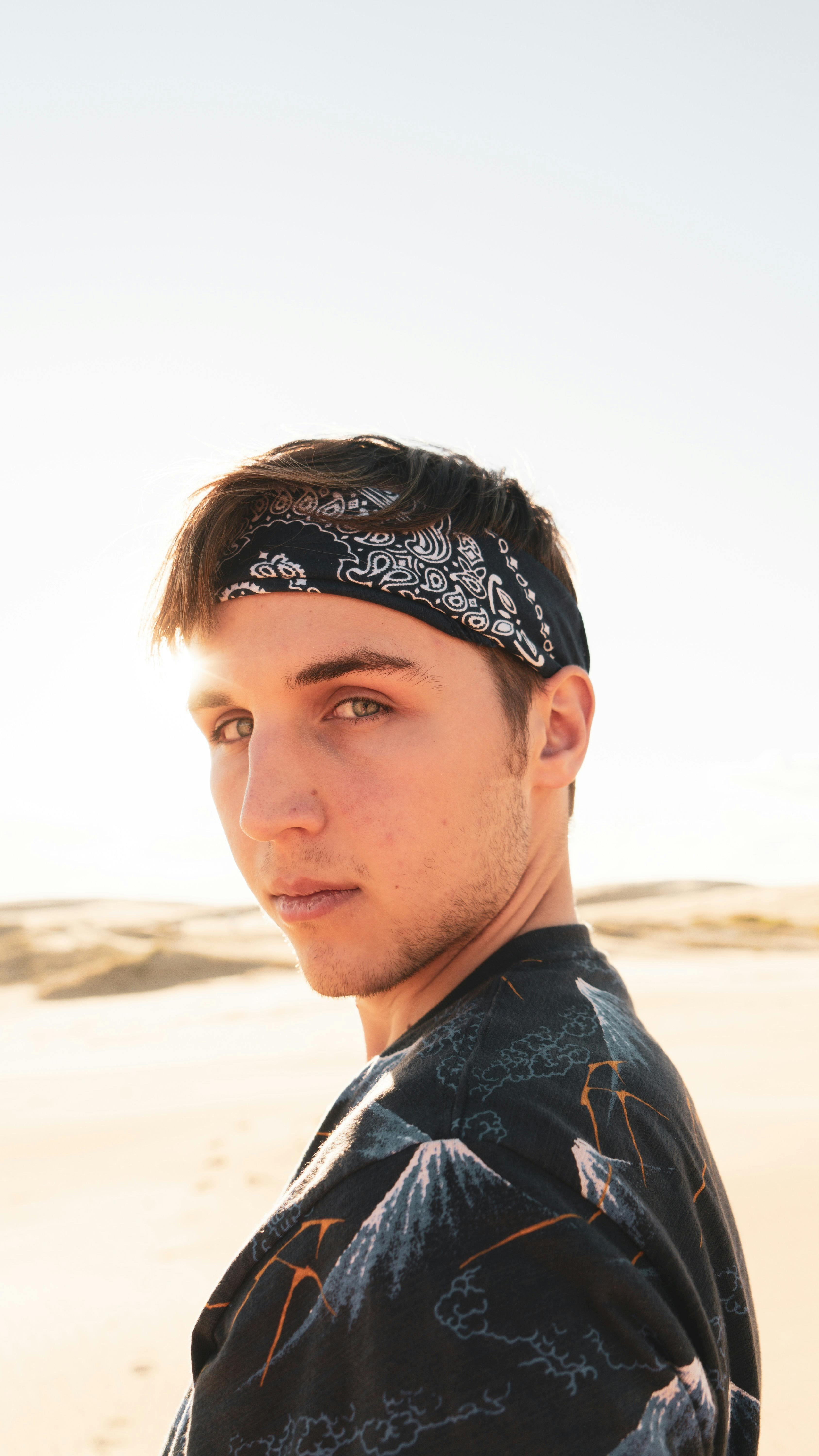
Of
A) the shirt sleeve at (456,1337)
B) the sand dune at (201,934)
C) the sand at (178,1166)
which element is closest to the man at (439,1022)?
the shirt sleeve at (456,1337)

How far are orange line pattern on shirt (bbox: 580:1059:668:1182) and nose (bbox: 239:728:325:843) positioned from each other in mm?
639

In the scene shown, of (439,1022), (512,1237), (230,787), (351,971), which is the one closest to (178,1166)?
(230,787)

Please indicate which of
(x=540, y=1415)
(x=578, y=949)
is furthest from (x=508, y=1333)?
(x=578, y=949)

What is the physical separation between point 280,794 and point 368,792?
0.50ft

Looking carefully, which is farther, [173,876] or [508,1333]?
[173,876]

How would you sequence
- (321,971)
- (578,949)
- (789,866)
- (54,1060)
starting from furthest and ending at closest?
(789,866)
(54,1060)
(321,971)
(578,949)

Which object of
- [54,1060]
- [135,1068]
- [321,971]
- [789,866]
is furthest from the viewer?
[789,866]

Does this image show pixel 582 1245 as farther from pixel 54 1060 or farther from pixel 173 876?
pixel 173 876

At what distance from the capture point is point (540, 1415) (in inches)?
35.1

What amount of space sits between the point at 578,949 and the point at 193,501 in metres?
1.19

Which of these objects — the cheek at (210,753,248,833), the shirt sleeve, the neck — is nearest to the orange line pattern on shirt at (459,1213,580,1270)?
the shirt sleeve

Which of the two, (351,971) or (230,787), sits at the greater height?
(230,787)

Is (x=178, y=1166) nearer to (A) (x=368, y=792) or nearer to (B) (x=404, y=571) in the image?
(A) (x=368, y=792)

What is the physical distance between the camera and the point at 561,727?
192cm
